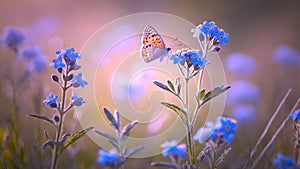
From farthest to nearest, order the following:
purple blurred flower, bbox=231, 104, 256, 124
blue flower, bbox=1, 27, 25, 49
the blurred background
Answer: purple blurred flower, bbox=231, 104, 256, 124
blue flower, bbox=1, 27, 25, 49
the blurred background

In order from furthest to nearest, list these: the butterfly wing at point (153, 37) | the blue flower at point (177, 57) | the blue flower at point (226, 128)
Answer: the butterfly wing at point (153, 37), the blue flower at point (177, 57), the blue flower at point (226, 128)

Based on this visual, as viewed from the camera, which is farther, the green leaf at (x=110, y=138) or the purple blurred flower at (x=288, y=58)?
the purple blurred flower at (x=288, y=58)

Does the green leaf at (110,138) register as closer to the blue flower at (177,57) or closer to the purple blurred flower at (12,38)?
the blue flower at (177,57)

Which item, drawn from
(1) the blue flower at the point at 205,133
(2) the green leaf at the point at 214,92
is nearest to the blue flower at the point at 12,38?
(2) the green leaf at the point at 214,92

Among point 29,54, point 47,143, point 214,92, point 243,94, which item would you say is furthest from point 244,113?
point 47,143

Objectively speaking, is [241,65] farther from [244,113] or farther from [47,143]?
[47,143]

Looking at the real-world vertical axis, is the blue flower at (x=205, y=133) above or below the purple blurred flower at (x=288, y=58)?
below

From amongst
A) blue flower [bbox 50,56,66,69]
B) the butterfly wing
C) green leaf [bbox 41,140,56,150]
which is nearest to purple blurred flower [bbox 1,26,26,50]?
blue flower [bbox 50,56,66,69]

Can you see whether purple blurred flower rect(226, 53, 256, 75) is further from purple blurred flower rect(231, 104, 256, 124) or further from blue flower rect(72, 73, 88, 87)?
blue flower rect(72, 73, 88, 87)
